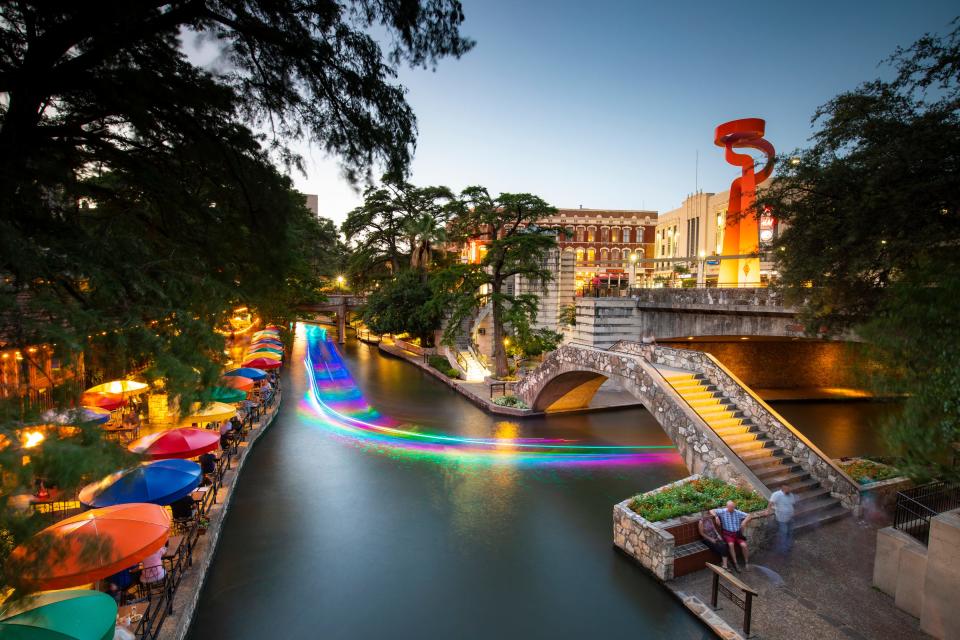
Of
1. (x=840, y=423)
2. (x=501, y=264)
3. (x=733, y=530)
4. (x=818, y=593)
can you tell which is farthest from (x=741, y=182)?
(x=818, y=593)

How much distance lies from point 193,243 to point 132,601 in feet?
20.8

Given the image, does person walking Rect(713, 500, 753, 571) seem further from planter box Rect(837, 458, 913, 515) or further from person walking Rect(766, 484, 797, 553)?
planter box Rect(837, 458, 913, 515)

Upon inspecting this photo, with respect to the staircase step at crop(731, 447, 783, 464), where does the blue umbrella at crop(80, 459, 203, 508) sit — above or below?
above

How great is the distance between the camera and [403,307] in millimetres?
40594

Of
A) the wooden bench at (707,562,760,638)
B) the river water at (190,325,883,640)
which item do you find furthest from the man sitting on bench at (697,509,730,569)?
the river water at (190,325,883,640)

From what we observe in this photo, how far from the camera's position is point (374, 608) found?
9.39m

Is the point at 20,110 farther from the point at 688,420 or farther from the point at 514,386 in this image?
the point at 514,386

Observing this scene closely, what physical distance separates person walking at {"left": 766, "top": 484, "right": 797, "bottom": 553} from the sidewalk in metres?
0.21

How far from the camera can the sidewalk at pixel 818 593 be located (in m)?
8.26

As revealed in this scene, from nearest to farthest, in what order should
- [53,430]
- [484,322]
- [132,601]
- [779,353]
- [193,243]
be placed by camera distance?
[53,430] < [193,243] < [132,601] < [779,353] < [484,322]

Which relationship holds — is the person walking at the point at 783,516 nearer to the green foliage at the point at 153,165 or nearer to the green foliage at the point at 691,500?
the green foliage at the point at 691,500

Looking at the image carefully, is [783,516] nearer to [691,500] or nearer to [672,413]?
[691,500]

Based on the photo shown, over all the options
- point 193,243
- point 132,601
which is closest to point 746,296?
point 193,243

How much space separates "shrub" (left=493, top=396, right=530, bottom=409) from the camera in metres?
22.7
